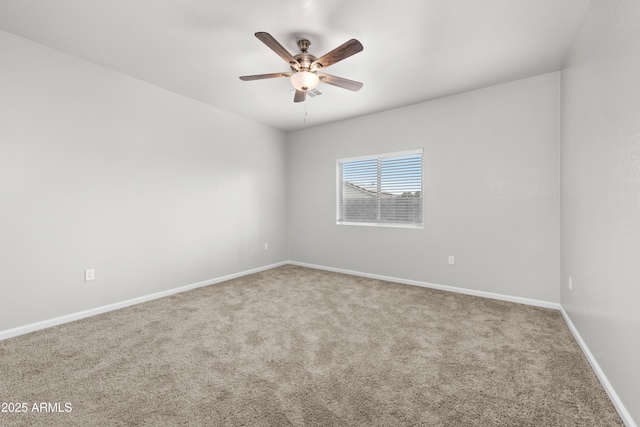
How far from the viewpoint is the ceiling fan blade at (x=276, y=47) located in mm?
1893

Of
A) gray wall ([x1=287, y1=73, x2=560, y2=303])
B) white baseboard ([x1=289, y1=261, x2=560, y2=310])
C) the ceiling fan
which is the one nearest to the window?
gray wall ([x1=287, y1=73, x2=560, y2=303])

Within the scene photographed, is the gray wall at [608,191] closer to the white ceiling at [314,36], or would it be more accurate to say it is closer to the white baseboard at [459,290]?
the white ceiling at [314,36]

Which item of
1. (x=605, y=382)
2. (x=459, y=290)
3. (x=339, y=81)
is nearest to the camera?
(x=605, y=382)

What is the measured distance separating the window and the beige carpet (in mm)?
1566

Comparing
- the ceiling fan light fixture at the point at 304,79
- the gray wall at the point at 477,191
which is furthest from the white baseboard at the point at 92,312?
the ceiling fan light fixture at the point at 304,79

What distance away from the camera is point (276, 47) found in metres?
2.06

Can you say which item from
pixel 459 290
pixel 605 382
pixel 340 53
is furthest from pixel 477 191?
pixel 340 53

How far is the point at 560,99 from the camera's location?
294 cm

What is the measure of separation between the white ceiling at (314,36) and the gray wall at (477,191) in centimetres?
40

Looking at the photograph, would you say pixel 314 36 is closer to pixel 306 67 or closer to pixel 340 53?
pixel 306 67

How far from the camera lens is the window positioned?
13.3ft

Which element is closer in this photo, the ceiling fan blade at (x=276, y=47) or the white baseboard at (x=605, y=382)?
the white baseboard at (x=605, y=382)

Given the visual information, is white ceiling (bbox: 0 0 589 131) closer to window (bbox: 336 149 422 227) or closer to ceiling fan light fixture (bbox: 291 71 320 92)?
ceiling fan light fixture (bbox: 291 71 320 92)

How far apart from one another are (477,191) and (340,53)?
97.9 inches
